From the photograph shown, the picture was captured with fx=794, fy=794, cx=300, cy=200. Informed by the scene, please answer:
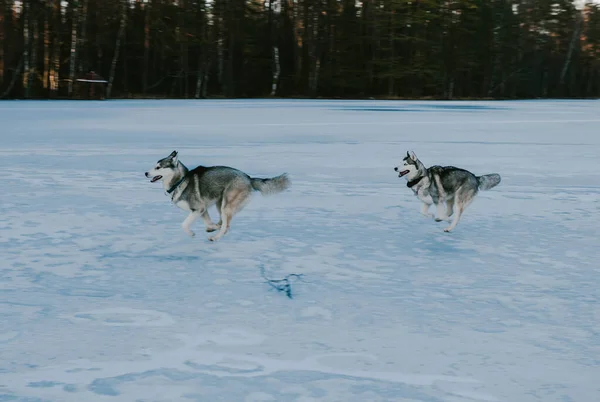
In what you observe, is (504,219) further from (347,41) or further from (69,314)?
(347,41)

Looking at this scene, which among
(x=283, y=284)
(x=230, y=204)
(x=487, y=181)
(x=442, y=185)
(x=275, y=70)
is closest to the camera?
(x=283, y=284)

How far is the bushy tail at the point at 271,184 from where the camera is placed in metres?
6.83

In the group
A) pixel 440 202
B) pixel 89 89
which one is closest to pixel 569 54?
pixel 89 89

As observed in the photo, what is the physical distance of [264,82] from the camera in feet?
213

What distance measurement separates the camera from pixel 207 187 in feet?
21.8

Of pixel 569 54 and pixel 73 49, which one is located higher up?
pixel 569 54

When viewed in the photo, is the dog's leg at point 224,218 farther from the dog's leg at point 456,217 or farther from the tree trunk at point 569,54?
the tree trunk at point 569,54

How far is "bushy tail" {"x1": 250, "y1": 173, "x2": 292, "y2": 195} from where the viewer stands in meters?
6.83

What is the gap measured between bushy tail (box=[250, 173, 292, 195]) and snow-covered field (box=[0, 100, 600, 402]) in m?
0.44

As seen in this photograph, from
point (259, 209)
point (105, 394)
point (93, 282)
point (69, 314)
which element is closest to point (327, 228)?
point (259, 209)

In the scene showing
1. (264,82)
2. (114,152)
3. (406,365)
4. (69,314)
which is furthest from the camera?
(264,82)

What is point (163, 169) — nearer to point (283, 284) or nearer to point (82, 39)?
point (283, 284)

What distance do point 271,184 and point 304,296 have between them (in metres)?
1.97

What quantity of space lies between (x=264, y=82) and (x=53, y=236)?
59.0 metres
